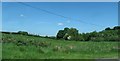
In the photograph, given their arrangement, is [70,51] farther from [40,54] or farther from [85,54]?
[40,54]

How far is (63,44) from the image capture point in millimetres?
23031

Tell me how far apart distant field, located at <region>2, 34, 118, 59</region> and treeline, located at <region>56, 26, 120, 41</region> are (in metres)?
0.66

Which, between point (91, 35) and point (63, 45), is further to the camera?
point (91, 35)

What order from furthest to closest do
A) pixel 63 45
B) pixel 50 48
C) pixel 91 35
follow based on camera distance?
pixel 91 35 < pixel 63 45 < pixel 50 48

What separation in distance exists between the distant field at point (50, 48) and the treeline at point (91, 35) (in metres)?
0.66

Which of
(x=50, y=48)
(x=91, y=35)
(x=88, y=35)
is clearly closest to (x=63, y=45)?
(x=50, y=48)

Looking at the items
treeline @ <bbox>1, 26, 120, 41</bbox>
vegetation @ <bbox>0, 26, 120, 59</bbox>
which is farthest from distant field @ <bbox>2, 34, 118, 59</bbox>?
treeline @ <bbox>1, 26, 120, 41</bbox>

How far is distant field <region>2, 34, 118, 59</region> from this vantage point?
735 inches

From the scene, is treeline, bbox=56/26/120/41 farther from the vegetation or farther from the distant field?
the distant field

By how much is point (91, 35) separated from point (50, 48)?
593cm

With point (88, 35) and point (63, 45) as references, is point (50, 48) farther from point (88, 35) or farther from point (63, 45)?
point (88, 35)

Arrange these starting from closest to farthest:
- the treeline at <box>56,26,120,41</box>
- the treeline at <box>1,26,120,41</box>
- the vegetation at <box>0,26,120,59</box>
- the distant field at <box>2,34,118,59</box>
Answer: the distant field at <box>2,34,118,59</box>
the vegetation at <box>0,26,120,59</box>
the treeline at <box>1,26,120,41</box>
the treeline at <box>56,26,120,41</box>

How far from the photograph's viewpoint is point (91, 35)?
26.5m

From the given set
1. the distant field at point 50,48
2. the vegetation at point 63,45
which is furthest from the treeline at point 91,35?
the distant field at point 50,48
